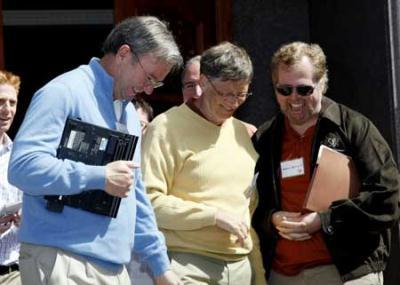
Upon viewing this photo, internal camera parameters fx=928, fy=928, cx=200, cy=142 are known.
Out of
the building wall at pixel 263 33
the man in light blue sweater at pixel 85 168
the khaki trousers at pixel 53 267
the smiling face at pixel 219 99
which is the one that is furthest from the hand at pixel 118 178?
the building wall at pixel 263 33

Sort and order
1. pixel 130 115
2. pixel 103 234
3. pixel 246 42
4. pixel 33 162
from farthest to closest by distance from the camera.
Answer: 1. pixel 246 42
2. pixel 130 115
3. pixel 103 234
4. pixel 33 162

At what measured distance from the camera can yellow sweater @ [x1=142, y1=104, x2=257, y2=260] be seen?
398 cm

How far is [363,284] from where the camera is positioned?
3.98 metres

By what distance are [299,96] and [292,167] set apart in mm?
317

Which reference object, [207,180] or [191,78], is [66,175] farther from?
[191,78]

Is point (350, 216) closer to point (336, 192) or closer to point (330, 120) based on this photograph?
point (336, 192)

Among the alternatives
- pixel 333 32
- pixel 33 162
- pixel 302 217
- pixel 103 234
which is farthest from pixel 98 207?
pixel 333 32

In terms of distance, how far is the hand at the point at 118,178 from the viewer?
123 inches

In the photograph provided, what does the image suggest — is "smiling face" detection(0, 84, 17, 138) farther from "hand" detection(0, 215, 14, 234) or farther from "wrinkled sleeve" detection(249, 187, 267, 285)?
"wrinkled sleeve" detection(249, 187, 267, 285)

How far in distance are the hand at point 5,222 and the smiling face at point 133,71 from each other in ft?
3.79

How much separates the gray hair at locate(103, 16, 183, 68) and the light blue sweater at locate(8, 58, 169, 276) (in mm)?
117

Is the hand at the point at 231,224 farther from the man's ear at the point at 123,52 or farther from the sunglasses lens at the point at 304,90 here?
the man's ear at the point at 123,52

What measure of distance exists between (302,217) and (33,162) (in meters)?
1.42

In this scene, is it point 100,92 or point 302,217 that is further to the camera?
point 302,217
